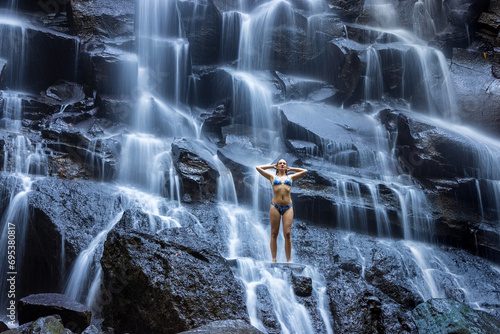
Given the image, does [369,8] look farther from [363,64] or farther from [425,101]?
[425,101]

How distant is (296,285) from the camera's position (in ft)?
21.1

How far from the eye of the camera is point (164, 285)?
5258 millimetres

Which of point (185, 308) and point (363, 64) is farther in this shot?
point (363, 64)

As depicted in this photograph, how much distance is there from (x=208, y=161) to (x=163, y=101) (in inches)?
195

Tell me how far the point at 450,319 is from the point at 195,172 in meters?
6.76

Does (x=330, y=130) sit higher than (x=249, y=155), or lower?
higher

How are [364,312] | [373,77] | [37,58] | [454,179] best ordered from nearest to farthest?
[364,312] < [454,179] < [37,58] < [373,77]

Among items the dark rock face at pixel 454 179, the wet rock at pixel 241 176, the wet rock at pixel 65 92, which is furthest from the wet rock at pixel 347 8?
the wet rock at pixel 65 92

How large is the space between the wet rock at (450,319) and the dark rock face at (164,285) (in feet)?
10.7

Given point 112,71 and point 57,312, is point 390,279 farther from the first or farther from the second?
point 112,71

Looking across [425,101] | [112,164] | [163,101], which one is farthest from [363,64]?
[112,164]

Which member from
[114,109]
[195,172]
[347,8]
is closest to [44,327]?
[195,172]

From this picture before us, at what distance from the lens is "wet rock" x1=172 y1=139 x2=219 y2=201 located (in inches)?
399

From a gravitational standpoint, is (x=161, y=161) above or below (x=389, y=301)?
above
